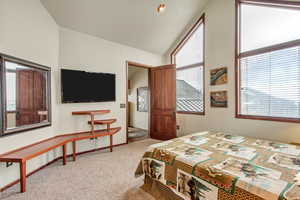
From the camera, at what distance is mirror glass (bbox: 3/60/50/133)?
2.06m

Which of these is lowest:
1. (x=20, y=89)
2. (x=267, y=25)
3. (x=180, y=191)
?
(x=180, y=191)

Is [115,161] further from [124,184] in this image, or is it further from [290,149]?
[290,149]

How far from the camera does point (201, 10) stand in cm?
379

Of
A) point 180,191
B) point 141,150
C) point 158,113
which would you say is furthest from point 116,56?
point 180,191

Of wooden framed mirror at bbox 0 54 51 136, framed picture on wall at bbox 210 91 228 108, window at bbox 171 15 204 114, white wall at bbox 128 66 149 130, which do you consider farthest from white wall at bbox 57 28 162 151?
framed picture on wall at bbox 210 91 228 108

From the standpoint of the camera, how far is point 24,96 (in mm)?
2369

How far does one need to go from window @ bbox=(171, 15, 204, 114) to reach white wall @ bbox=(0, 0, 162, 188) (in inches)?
46.1

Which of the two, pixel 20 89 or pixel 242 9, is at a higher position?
pixel 242 9

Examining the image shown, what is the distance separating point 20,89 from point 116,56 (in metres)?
2.19

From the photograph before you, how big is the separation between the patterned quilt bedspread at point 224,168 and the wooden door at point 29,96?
2.07 m

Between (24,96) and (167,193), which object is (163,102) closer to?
(167,193)

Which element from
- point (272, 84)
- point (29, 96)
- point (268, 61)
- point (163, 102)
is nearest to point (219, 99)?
point (272, 84)

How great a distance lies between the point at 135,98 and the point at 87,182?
4491mm

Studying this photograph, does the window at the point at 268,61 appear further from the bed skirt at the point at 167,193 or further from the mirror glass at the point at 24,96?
the mirror glass at the point at 24,96
